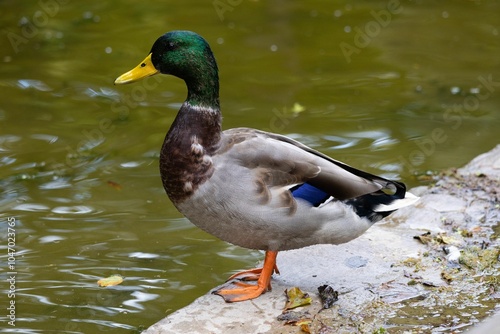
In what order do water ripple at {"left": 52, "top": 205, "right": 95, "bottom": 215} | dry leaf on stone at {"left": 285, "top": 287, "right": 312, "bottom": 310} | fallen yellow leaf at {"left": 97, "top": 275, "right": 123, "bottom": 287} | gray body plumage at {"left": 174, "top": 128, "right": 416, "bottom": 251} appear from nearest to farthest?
gray body plumage at {"left": 174, "top": 128, "right": 416, "bottom": 251} → dry leaf on stone at {"left": 285, "top": 287, "right": 312, "bottom": 310} → fallen yellow leaf at {"left": 97, "top": 275, "right": 123, "bottom": 287} → water ripple at {"left": 52, "top": 205, "right": 95, "bottom": 215}

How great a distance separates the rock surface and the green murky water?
562mm

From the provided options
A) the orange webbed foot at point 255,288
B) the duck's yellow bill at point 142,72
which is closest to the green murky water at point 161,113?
the orange webbed foot at point 255,288

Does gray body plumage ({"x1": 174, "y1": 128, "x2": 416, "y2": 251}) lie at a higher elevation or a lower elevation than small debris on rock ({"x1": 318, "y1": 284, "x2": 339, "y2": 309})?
higher

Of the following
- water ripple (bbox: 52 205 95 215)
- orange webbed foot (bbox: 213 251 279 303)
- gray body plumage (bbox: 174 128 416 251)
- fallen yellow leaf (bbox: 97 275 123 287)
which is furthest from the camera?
water ripple (bbox: 52 205 95 215)

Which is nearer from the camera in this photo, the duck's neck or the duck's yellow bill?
the duck's neck

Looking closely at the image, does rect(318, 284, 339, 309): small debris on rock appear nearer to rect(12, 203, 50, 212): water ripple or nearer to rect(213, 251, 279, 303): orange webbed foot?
rect(213, 251, 279, 303): orange webbed foot

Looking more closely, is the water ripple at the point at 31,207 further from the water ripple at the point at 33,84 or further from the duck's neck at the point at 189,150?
the water ripple at the point at 33,84

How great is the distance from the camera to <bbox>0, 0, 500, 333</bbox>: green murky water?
4887mm

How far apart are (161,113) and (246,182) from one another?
352 centimetres

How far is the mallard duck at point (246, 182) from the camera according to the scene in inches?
154

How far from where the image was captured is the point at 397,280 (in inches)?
170

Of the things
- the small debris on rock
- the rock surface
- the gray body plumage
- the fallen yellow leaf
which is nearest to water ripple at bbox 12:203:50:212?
the fallen yellow leaf

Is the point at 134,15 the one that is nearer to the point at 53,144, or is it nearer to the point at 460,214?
the point at 53,144

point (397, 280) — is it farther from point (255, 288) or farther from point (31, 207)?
point (31, 207)
